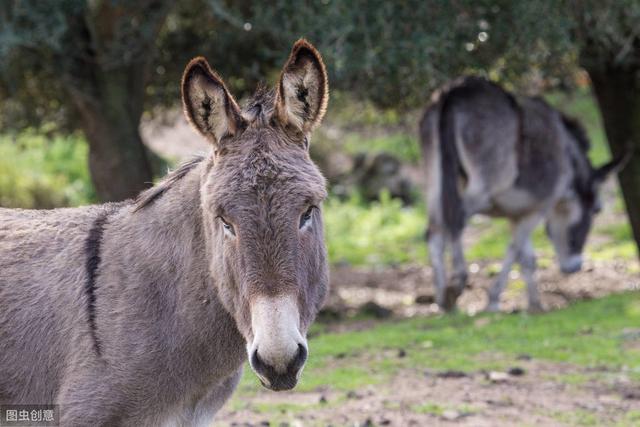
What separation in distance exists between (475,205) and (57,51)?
4.43 metres

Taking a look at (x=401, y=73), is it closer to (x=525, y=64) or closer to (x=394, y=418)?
(x=525, y=64)

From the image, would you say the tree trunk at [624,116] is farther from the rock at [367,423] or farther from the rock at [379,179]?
the rock at [379,179]

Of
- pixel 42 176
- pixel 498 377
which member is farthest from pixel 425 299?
pixel 42 176

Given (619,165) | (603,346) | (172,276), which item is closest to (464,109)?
(619,165)

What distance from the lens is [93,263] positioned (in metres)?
3.65

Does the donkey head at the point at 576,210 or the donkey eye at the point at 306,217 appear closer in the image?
the donkey eye at the point at 306,217

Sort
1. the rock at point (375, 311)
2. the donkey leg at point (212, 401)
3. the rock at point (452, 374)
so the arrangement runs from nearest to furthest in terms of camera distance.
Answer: the donkey leg at point (212, 401)
the rock at point (452, 374)
the rock at point (375, 311)

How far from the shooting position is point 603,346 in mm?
7531

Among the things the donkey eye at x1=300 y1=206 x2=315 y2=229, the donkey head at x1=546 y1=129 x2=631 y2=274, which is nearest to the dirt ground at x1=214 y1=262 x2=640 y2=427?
the donkey eye at x1=300 y1=206 x2=315 y2=229

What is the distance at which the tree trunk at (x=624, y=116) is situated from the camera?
33.2 ft

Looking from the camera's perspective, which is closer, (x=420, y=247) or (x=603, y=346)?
(x=603, y=346)

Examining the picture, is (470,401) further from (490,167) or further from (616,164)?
(616,164)

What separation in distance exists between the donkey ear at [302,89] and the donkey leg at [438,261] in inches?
250

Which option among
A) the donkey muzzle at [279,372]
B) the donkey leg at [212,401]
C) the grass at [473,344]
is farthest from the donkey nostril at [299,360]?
the grass at [473,344]
